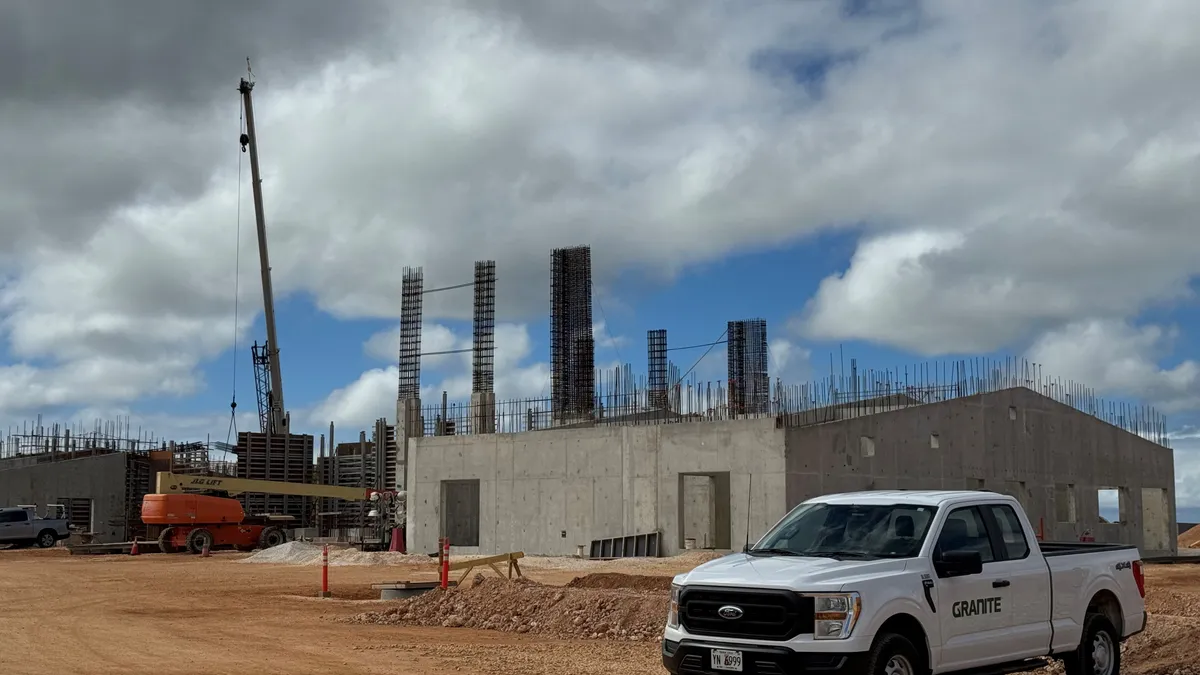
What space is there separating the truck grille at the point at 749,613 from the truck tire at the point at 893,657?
0.48m

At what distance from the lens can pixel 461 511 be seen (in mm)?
41938

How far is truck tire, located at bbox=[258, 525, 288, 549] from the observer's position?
42969 millimetres

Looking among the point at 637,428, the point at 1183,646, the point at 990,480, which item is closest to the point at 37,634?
the point at 1183,646

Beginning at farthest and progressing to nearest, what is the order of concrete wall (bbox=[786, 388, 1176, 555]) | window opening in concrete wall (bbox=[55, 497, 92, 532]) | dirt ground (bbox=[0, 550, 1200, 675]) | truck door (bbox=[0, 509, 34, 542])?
window opening in concrete wall (bbox=[55, 497, 92, 532]) → truck door (bbox=[0, 509, 34, 542]) → concrete wall (bbox=[786, 388, 1176, 555]) → dirt ground (bbox=[0, 550, 1200, 675])

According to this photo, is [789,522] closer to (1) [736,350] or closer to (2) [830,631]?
(2) [830,631]

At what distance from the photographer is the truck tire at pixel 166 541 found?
40438mm

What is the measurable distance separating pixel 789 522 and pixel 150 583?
2067 centimetres

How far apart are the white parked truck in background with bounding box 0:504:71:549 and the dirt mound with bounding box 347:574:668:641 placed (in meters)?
32.4

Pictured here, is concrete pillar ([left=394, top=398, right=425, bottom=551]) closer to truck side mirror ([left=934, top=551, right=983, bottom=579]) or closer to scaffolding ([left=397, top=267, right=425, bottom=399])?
scaffolding ([left=397, top=267, right=425, bottom=399])

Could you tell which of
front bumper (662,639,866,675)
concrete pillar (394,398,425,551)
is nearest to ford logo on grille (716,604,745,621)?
front bumper (662,639,866,675)

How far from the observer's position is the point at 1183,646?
12664 millimetres

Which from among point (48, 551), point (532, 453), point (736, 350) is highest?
point (736, 350)

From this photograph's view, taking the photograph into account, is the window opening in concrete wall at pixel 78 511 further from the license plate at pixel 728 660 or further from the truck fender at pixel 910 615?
the truck fender at pixel 910 615

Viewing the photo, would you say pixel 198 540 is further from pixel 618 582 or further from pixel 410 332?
pixel 618 582
